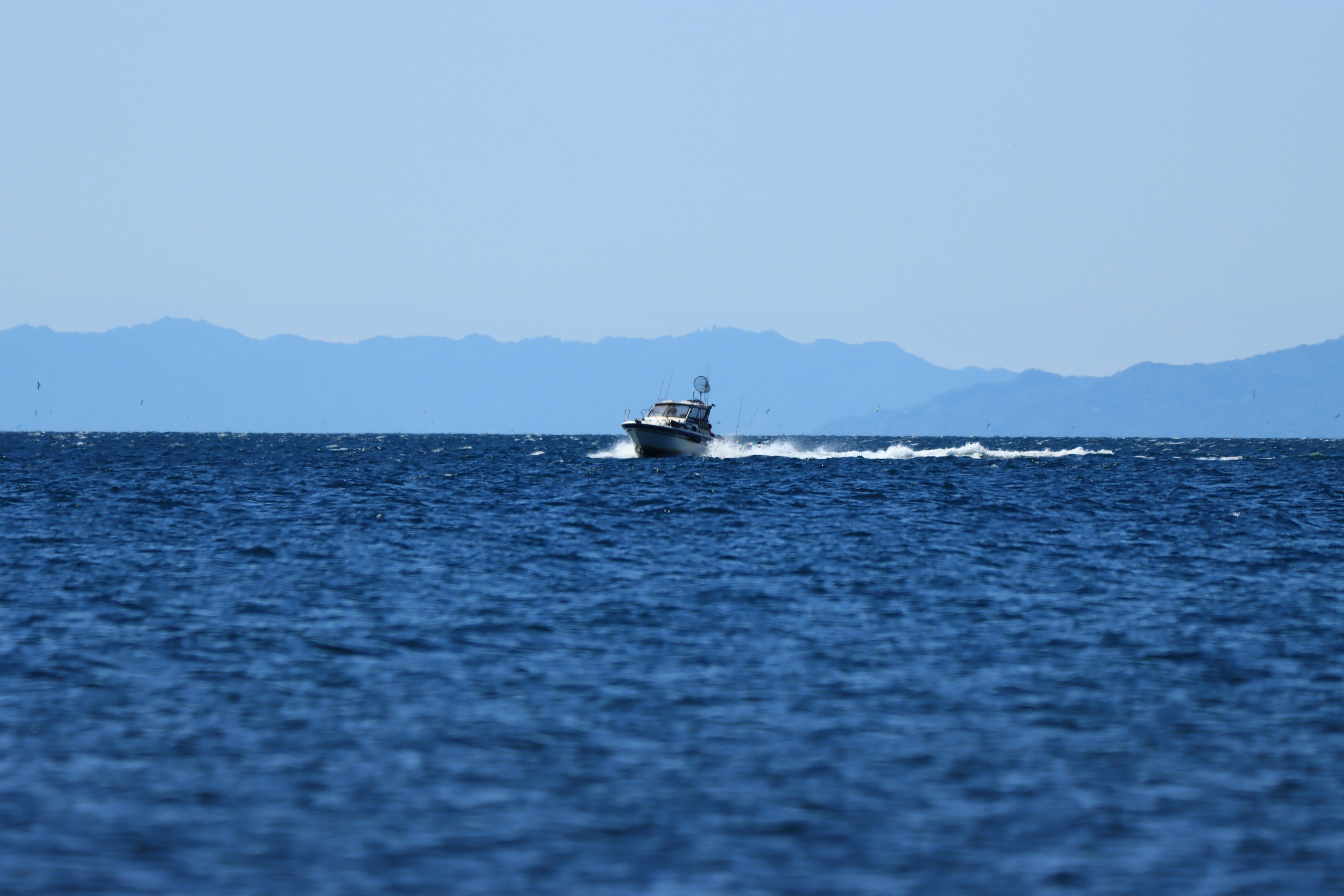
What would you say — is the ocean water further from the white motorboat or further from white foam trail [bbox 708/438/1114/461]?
white foam trail [bbox 708/438/1114/461]

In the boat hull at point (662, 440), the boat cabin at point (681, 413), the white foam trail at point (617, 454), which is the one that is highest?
the boat cabin at point (681, 413)

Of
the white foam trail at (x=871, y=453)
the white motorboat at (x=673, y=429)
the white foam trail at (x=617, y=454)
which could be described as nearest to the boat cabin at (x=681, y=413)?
the white motorboat at (x=673, y=429)

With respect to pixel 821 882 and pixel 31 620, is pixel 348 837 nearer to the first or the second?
pixel 821 882

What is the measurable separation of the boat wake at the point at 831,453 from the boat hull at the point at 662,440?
16.0 feet

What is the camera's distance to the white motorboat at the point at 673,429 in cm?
7688

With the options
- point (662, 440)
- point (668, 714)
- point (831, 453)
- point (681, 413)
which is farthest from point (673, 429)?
point (668, 714)

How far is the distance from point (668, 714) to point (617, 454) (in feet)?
322

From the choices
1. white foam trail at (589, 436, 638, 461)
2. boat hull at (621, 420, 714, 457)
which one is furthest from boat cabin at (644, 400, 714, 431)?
white foam trail at (589, 436, 638, 461)

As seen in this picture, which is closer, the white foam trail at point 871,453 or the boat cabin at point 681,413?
the boat cabin at point 681,413

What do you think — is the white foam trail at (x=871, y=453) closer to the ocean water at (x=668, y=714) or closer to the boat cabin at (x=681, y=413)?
the boat cabin at (x=681, y=413)

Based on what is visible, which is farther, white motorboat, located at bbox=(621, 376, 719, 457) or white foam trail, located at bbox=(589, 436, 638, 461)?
white foam trail, located at bbox=(589, 436, 638, 461)

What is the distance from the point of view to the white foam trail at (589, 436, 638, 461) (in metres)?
99.4

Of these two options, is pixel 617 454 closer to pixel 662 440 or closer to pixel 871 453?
pixel 662 440

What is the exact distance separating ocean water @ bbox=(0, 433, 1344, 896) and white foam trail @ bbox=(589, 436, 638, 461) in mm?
53781
